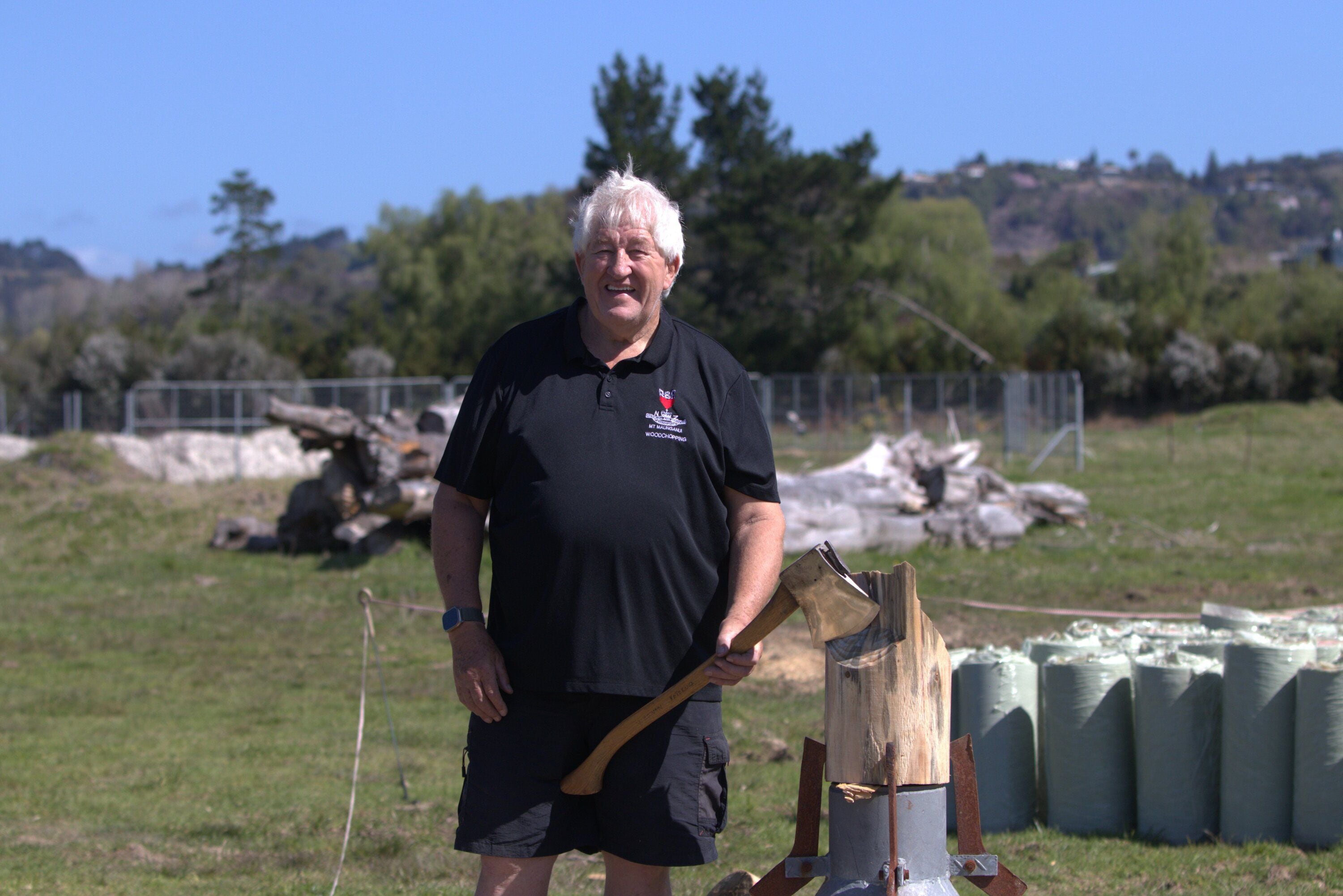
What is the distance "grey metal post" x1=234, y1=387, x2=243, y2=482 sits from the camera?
24.5 metres

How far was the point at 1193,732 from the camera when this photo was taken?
4809 millimetres

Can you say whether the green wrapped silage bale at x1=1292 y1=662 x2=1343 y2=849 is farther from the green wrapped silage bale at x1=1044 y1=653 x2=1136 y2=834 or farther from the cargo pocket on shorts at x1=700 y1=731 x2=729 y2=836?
the cargo pocket on shorts at x1=700 y1=731 x2=729 y2=836

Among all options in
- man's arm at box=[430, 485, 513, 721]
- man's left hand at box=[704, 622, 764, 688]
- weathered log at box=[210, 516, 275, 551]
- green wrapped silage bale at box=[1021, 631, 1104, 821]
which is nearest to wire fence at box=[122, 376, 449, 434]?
weathered log at box=[210, 516, 275, 551]

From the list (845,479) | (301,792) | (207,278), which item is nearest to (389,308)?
(207,278)

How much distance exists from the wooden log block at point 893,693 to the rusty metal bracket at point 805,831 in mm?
217

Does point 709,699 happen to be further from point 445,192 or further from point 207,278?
point 207,278

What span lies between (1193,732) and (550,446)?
130 inches

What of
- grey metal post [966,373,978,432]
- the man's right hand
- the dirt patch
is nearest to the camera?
the man's right hand

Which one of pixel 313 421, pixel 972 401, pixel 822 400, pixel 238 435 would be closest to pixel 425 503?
pixel 313 421

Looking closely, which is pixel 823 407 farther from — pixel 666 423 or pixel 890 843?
pixel 890 843

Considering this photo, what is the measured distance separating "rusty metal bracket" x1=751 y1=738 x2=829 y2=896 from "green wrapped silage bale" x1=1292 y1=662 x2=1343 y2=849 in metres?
2.62

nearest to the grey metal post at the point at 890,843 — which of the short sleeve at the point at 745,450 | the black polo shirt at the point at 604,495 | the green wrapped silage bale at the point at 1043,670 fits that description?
the black polo shirt at the point at 604,495

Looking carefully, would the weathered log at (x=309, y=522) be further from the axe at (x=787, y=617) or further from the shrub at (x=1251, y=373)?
the shrub at (x=1251, y=373)

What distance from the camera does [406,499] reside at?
13641 mm
